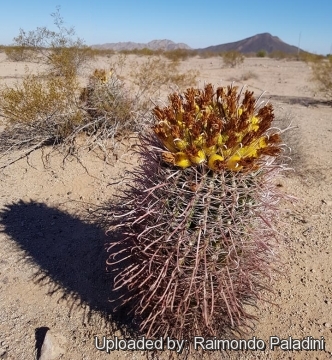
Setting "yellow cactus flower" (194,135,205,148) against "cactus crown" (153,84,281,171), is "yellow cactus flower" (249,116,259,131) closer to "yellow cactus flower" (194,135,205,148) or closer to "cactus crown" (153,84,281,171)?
"cactus crown" (153,84,281,171)

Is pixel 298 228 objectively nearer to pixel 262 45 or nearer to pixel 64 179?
pixel 64 179

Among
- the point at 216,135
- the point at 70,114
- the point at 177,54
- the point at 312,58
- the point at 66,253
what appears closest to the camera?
the point at 216,135

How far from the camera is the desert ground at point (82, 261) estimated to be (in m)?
2.83

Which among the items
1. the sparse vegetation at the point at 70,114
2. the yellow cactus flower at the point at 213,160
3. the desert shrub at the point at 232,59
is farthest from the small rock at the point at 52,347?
the desert shrub at the point at 232,59

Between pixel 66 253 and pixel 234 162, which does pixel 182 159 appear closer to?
pixel 234 162

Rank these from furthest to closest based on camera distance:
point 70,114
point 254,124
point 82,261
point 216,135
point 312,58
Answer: point 312,58, point 70,114, point 82,261, point 254,124, point 216,135

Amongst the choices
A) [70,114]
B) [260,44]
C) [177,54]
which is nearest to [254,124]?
[70,114]

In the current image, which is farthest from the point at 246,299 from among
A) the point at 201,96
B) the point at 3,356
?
the point at 3,356

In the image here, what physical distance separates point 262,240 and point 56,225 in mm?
2595

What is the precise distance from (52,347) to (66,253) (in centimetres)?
119

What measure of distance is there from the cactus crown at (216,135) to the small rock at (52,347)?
5.17 feet

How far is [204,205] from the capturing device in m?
1.99

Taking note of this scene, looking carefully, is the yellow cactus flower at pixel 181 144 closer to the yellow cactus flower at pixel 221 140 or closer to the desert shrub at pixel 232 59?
the yellow cactus flower at pixel 221 140

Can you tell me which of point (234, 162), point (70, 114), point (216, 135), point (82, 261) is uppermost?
point (216, 135)
